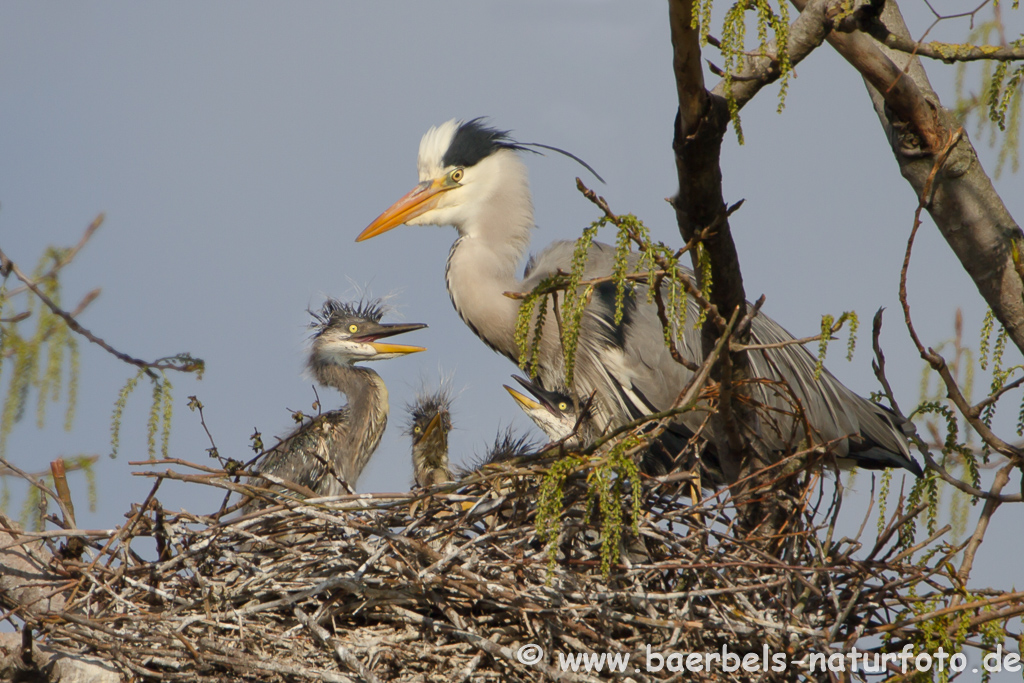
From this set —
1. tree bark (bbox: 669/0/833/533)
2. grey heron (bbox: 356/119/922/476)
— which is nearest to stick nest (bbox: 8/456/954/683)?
tree bark (bbox: 669/0/833/533)

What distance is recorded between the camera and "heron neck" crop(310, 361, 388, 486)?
4453mm

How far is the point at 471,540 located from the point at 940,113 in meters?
1.96

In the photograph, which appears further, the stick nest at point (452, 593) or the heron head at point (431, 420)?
the heron head at point (431, 420)

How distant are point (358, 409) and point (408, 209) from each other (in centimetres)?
98

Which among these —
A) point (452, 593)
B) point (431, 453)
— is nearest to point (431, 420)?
point (431, 453)

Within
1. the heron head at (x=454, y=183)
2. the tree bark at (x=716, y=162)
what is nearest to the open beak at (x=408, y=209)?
the heron head at (x=454, y=183)

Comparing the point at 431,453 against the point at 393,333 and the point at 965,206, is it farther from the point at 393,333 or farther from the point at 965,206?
the point at 965,206

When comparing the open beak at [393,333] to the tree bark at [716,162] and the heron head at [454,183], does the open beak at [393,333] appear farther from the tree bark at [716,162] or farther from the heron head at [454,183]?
the tree bark at [716,162]

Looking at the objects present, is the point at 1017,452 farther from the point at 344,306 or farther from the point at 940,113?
the point at 344,306

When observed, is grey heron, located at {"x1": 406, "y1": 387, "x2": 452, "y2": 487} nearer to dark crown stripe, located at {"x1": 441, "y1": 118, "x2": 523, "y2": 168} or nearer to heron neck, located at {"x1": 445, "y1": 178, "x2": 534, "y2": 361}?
heron neck, located at {"x1": 445, "y1": 178, "x2": 534, "y2": 361}

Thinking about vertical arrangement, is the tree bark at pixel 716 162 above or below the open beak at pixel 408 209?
below

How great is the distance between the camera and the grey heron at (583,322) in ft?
12.1

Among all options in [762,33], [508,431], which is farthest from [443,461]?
[762,33]

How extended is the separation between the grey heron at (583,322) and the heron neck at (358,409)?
0.77m
